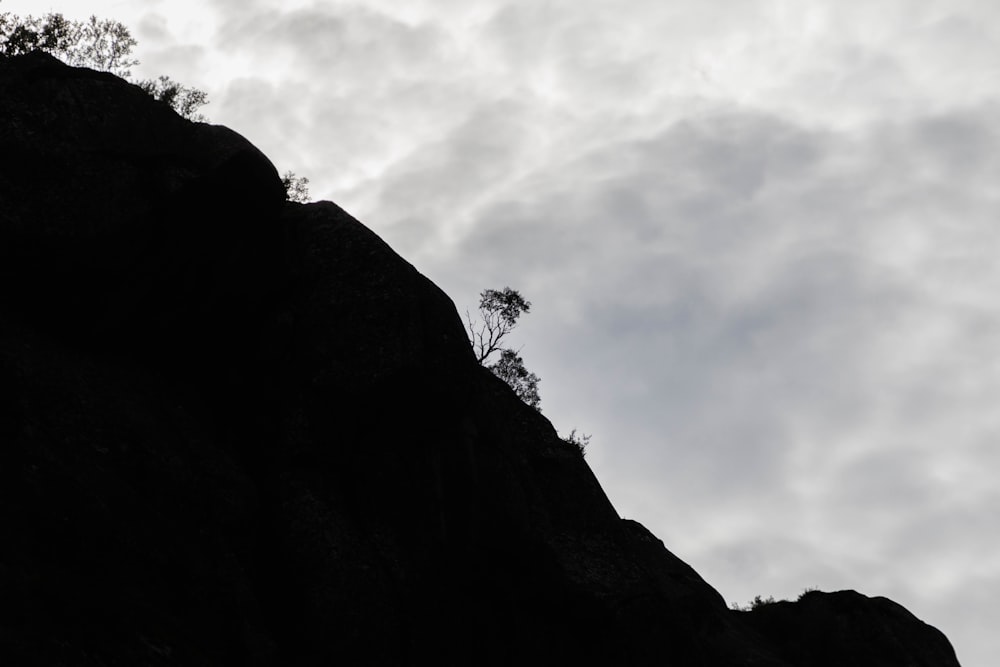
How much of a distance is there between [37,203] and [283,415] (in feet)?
32.6

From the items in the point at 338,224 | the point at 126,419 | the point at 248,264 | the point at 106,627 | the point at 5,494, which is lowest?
the point at 106,627

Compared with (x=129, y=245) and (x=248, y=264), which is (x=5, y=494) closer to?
(x=129, y=245)

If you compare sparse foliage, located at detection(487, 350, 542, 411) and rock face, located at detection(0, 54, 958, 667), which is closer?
rock face, located at detection(0, 54, 958, 667)

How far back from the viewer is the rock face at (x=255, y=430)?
23.4 meters

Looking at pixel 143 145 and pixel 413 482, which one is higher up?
pixel 143 145

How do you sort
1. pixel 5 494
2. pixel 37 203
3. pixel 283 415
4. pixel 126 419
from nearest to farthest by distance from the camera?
pixel 5 494
pixel 126 419
pixel 37 203
pixel 283 415

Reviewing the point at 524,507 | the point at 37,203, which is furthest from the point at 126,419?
the point at 524,507

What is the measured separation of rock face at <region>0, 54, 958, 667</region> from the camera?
23406 mm

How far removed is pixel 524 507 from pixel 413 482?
4.82 metres

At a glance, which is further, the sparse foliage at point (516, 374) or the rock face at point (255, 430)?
the sparse foliage at point (516, 374)

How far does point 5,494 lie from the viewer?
19656 millimetres

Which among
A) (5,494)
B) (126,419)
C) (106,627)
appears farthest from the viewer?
(126,419)

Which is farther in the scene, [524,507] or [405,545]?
[524,507]

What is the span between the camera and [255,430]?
30688 millimetres
